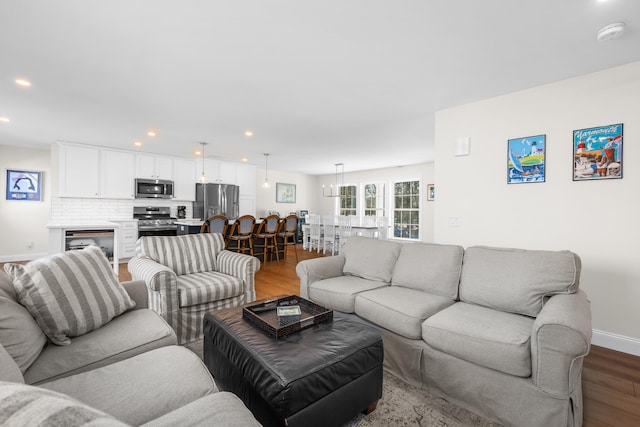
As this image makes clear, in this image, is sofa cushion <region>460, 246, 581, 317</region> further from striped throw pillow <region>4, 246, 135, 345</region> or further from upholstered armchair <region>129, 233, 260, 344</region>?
striped throw pillow <region>4, 246, 135, 345</region>

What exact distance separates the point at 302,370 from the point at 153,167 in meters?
6.32

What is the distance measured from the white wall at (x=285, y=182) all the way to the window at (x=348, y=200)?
110cm

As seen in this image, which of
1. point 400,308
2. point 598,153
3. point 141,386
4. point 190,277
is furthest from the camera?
point 190,277

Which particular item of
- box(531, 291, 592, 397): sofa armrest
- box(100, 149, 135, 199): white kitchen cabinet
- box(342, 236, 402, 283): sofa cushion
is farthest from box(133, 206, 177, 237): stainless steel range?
box(531, 291, 592, 397): sofa armrest

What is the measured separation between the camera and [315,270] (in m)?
2.77

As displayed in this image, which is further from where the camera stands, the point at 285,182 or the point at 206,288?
the point at 285,182

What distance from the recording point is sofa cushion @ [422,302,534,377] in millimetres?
1537

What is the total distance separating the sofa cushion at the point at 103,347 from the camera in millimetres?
1242

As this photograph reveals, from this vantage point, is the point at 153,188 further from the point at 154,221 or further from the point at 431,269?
the point at 431,269

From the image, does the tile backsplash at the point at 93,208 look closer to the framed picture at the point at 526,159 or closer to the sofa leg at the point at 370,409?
the sofa leg at the point at 370,409

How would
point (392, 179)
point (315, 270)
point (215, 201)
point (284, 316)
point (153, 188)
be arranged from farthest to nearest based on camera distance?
point (392, 179) → point (215, 201) → point (153, 188) → point (315, 270) → point (284, 316)

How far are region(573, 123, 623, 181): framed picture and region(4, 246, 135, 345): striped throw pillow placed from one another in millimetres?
3805

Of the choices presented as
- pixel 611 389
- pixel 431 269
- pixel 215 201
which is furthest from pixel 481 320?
pixel 215 201

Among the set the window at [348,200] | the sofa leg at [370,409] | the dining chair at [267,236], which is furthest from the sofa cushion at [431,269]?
the window at [348,200]
